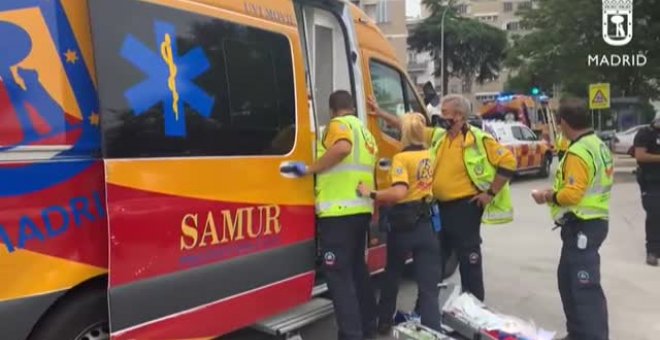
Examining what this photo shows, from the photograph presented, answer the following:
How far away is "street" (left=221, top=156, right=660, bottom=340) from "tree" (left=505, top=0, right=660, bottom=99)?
40.3 feet

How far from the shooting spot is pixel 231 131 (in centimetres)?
413

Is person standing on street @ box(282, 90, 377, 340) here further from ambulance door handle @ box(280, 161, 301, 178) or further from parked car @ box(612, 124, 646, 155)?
parked car @ box(612, 124, 646, 155)

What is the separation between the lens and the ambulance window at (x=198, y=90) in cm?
344

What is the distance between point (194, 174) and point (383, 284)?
6.57 feet

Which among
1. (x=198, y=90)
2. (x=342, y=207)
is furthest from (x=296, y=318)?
(x=198, y=90)

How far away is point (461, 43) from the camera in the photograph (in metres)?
58.4

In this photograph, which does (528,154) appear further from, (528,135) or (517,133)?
(528,135)

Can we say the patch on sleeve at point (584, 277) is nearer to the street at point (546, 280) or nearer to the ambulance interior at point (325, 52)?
the street at point (546, 280)

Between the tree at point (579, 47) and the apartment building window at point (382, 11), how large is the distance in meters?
32.7

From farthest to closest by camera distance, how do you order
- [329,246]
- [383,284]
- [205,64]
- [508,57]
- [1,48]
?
[508,57] < [383,284] < [329,246] < [205,64] < [1,48]

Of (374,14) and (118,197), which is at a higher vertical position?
(374,14)

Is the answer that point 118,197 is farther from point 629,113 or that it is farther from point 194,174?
point 629,113

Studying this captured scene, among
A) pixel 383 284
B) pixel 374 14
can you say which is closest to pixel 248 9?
pixel 383 284

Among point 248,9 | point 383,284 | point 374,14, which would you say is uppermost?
point 374,14
